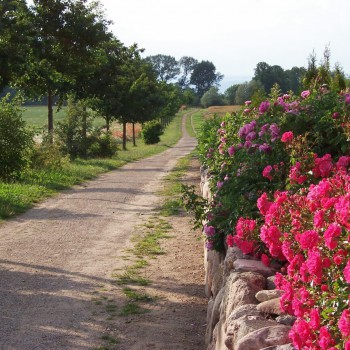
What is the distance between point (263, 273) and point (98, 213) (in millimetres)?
8921

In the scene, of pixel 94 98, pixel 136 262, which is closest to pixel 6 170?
pixel 136 262

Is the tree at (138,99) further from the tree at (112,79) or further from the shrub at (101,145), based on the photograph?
the shrub at (101,145)

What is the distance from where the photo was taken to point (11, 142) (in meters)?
18.0

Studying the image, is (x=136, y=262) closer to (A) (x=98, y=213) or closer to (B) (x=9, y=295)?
(B) (x=9, y=295)

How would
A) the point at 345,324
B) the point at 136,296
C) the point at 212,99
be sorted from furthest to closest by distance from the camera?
1. the point at 212,99
2. the point at 136,296
3. the point at 345,324

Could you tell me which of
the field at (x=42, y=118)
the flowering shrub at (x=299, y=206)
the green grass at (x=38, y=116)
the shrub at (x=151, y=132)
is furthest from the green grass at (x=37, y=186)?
the shrub at (x=151, y=132)

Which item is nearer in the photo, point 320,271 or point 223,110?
point 320,271

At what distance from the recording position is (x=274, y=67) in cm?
7425

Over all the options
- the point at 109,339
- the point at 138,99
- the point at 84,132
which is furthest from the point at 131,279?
the point at 138,99

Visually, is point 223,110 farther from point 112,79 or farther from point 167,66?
point 167,66

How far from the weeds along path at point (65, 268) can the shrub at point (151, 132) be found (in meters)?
38.7

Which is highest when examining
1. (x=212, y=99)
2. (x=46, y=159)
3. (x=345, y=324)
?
(x=212, y=99)

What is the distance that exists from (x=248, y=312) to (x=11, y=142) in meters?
14.8

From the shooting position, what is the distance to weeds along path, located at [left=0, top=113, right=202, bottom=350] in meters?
6.19
